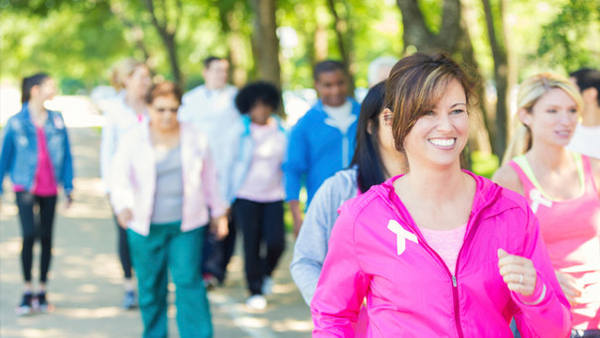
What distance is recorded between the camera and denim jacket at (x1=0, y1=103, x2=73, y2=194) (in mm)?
7770

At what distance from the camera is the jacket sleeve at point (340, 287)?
8.64ft

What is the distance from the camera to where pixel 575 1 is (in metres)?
8.56

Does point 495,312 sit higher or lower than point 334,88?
lower

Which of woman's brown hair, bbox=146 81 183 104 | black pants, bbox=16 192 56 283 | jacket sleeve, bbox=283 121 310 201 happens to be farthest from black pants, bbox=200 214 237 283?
woman's brown hair, bbox=146 81 183 104

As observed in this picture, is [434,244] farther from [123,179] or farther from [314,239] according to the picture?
[123,179]

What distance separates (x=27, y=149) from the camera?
7.87 meters

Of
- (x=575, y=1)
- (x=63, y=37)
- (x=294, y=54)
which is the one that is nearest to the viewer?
(x=575, y=1)

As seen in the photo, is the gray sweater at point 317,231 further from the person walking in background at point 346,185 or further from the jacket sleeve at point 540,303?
the jacket sleeve at point 540,303

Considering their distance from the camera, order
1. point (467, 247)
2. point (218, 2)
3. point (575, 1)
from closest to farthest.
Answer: point (467, 247)
point (575, 1)
point (218, 2)

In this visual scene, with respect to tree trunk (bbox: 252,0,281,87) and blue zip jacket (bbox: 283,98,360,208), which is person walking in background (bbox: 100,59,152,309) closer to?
blue zip jacket (bbox: 283,98,360,208)

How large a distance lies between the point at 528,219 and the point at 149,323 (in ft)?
13.5

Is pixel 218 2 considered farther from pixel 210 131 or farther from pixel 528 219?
pixel 528 219

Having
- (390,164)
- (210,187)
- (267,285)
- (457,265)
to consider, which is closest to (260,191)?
(267,285)

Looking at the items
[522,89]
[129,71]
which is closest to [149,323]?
[129,71]
